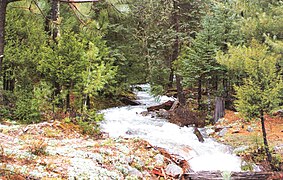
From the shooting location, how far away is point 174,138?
417 inches

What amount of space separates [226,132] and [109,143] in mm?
5038

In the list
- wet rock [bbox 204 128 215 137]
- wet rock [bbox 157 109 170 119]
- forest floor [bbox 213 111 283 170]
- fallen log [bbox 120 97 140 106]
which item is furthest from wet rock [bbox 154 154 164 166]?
fallen log [bbox 120 97 140 106]

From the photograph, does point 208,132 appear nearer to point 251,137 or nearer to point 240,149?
point 251,137

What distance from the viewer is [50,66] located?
9758 mm

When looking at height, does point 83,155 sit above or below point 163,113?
above

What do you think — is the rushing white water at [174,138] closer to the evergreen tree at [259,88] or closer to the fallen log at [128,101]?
the evergreen tree at [259,88]

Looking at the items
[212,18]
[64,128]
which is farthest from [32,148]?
[212,18]

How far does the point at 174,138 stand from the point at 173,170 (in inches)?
139

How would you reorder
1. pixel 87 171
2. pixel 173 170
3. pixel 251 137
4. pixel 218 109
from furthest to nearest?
pixel 218 109
pixel 251 137
pixel 173 170
pixel 87 171

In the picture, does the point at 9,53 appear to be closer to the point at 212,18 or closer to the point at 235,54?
the point at 235,54

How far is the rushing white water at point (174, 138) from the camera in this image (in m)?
8.32

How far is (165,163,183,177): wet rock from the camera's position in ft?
22.9

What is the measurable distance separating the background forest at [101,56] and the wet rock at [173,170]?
84.0 inches

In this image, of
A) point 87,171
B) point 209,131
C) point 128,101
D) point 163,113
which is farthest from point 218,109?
point 87,171
